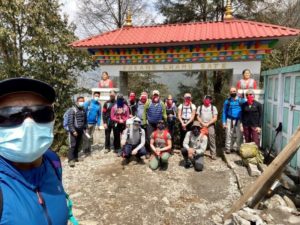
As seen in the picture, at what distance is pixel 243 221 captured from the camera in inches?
155

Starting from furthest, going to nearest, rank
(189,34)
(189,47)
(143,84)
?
(143,84) < (189,34) < (189,47)

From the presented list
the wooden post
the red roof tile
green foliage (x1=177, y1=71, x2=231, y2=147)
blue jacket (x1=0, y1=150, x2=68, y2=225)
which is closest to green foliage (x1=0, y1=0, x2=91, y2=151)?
the red roof tile

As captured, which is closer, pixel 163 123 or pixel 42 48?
pixel 163 123

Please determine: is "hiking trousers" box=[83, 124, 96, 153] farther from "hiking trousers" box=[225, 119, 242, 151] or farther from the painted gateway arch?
"hiking trousers" box=[225, 119, 242, 151]

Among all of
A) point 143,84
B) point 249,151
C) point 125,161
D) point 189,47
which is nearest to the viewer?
point 249,151

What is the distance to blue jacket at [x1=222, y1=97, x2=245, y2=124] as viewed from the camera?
7535 mm

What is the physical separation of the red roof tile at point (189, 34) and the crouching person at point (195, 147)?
3.16 m

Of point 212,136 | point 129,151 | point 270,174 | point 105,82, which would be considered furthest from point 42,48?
point 270,174

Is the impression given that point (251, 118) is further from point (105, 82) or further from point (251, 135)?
point (105, 82)

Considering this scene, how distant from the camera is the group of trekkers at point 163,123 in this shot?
23.1ft

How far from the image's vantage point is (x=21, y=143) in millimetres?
1549

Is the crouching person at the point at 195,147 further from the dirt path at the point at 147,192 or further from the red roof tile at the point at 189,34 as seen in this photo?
the red roof tile at the point at 189,34

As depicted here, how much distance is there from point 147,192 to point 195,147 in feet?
6.68

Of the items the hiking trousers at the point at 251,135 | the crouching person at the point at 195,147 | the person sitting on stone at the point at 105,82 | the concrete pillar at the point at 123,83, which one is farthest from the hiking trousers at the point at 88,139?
the hiking trousers at the point at 251,135
